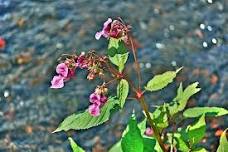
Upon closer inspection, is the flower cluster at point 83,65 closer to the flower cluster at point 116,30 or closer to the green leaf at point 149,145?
the flower cluster at point 116,30

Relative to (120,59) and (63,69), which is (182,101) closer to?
(120,59)

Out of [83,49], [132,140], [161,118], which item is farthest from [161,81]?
[83,49]

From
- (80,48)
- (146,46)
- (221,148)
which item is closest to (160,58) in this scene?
(146,46)

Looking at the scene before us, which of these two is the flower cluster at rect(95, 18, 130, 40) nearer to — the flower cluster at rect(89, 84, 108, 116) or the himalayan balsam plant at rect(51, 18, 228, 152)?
the himalayan balsam plant at rect(51, 18, 228, 152)

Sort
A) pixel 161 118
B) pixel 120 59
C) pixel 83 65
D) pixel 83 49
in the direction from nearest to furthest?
pixel 83 65 < pixel 120 59 < pixel 161 118 < pixel 83 49

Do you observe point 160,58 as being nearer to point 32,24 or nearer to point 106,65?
point 32,24

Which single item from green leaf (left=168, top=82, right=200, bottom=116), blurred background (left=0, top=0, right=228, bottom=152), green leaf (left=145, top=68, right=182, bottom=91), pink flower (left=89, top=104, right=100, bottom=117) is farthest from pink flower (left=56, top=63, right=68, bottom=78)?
blurred background (left=0, top=0, right=228, bottom=152)
